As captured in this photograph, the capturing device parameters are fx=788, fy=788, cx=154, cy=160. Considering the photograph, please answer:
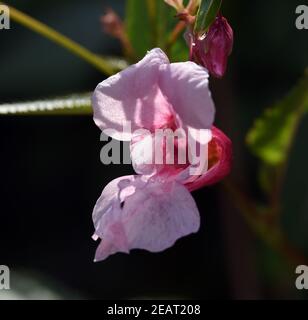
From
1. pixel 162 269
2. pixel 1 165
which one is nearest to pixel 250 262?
pixel 162 269

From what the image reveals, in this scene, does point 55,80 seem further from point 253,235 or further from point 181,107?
point 181,107

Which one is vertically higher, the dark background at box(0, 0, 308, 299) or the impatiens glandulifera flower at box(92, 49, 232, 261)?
the dark background at box(0, 0, 308, 299)

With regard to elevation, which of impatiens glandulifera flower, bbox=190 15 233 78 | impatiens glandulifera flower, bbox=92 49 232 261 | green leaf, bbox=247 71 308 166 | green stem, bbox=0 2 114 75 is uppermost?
green stem, bbox=0 2 114 75
